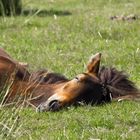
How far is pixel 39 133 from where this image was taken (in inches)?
259

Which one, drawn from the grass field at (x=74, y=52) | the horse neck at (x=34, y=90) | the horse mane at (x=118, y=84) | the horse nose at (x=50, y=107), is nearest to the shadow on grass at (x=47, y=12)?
the grass field at (x=74, y=52)

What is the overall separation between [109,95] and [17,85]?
1021 mm

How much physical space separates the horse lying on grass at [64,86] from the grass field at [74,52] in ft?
0.39

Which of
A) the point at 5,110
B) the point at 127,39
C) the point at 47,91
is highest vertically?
the point at 5,110

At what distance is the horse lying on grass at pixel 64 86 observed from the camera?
7.44 metres

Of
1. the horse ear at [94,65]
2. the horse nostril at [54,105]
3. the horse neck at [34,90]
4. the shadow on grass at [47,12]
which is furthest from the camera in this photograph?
the shadow on grass at [47,12]

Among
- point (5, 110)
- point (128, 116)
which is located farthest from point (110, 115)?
point (5, 110)

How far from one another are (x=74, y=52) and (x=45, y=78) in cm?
316

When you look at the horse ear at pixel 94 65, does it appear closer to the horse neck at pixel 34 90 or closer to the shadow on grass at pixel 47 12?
the horse neck at pixel 34 90

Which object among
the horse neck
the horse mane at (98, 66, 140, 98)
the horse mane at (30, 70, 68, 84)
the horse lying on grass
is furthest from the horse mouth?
the horse mane at (98, 66, 140, 98)

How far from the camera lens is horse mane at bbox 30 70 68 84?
793cm

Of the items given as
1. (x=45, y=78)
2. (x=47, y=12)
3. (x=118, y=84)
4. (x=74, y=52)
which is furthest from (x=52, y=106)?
(x=47, y=12)

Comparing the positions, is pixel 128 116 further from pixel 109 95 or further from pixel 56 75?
pixel 56 75

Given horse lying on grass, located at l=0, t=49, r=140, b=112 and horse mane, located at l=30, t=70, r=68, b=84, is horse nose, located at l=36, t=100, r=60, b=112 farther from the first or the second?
horse mane, located at l=30, t=70, r=68, b=84
